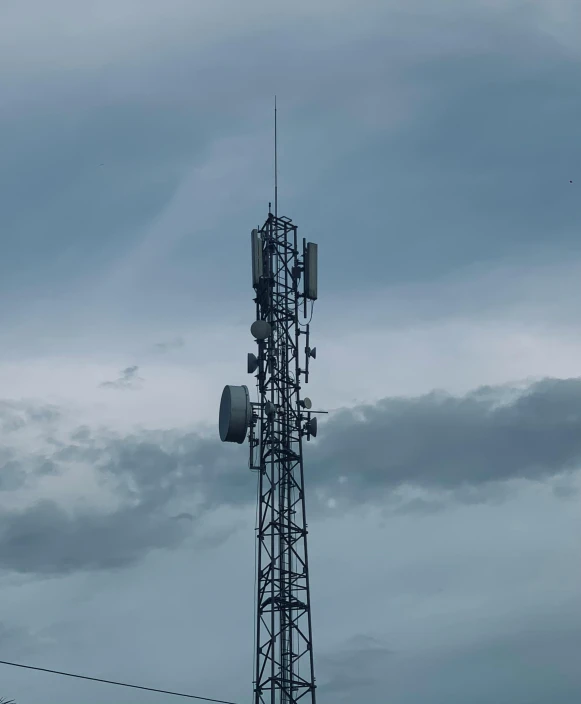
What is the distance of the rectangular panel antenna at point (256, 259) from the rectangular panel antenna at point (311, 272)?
2272mm

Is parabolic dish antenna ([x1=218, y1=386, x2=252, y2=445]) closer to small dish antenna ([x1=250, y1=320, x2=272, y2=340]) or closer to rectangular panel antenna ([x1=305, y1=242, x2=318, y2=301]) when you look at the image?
small dish antenna ([x1=250, y1=320, x2=272, y2=340])

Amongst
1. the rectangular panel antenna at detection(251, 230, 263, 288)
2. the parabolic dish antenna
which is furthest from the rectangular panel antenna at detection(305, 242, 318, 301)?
the parabolic dish antenna

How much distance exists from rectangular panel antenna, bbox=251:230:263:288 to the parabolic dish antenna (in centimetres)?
499

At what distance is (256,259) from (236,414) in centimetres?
725

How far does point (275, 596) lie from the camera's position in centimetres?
5725

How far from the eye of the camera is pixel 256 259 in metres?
61.1

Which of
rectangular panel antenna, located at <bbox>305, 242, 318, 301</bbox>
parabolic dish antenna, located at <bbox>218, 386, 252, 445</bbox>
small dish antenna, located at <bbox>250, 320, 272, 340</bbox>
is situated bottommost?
parabolic dish antenna, located at <bbox>218, 386, 252, 445</bbox>

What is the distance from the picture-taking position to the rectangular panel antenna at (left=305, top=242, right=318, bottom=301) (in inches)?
2431

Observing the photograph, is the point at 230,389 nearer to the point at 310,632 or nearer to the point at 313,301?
the point at 313,301

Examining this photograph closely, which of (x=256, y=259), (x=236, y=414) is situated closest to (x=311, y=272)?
(x=256, y=259)

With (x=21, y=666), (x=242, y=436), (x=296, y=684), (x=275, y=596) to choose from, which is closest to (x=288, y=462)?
(x=242, y=436)

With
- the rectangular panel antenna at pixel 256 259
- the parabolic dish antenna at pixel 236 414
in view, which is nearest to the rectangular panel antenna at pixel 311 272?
the rectangular panel antenna at pixel 256 259

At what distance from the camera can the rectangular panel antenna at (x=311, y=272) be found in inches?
2431

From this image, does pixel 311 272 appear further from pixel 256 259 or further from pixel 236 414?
pixel 236 414
